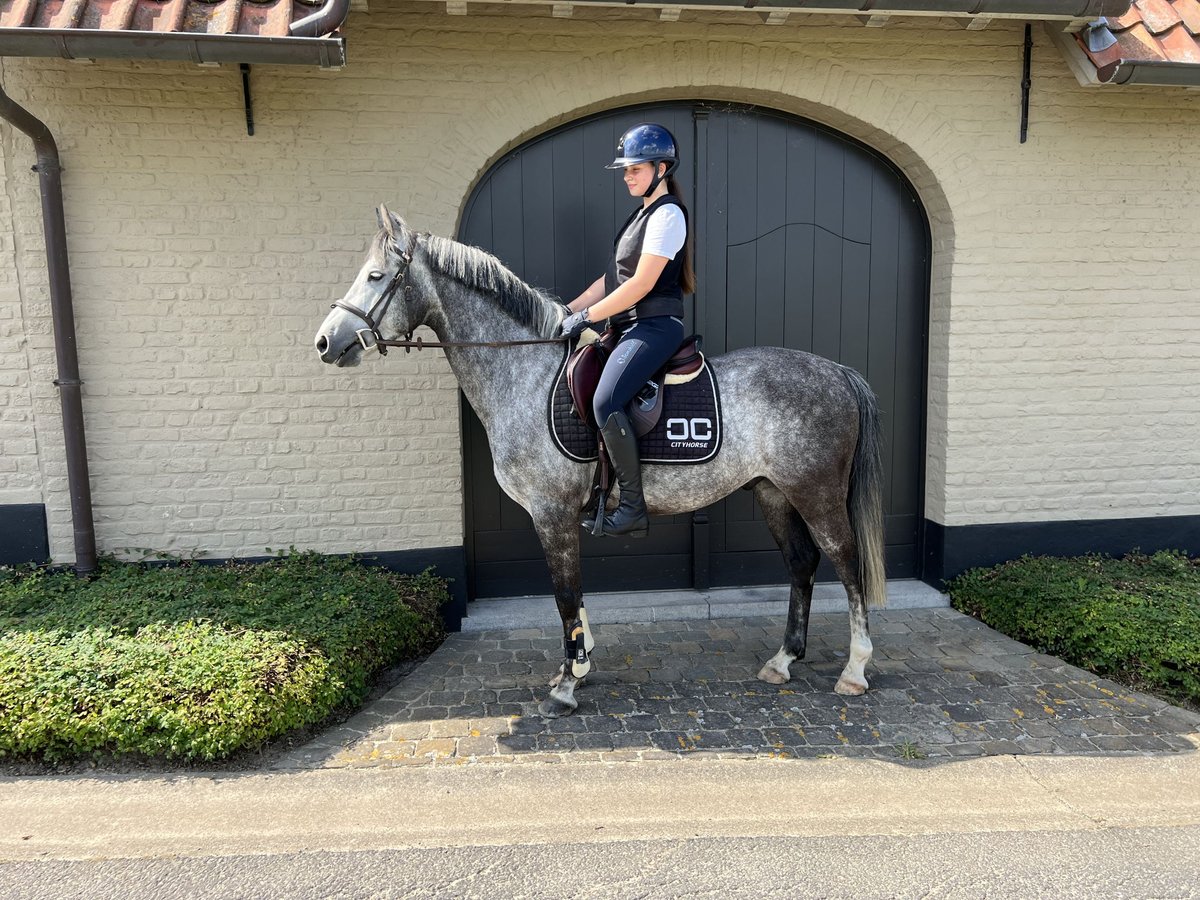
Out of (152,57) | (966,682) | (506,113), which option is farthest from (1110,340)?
(152,57)

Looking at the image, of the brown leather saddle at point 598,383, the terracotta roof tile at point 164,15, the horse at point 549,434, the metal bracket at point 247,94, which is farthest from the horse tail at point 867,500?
the metal bracket at point 247,94

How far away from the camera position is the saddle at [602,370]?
3.81 metres

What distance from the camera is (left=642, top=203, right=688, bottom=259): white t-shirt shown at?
361 centimetres

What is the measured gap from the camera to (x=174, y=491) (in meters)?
4.99

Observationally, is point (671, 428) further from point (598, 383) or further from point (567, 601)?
point (567, 601)

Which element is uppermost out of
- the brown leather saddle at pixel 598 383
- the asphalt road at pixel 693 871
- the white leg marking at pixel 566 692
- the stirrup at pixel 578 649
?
the brown leather saddle at pixel 598 383

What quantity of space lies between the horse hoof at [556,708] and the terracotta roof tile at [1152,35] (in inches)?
185

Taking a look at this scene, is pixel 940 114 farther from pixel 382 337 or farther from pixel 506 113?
pixel 382 337

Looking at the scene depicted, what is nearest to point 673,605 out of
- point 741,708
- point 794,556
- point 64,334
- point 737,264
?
point 794,556

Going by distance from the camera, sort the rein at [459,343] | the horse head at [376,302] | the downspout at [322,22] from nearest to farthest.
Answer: the horse head at [376,302]
the rein at [459,343]
the downspout at [322,22]

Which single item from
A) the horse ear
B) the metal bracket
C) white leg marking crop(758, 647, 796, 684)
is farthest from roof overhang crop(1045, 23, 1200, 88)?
the metal bracket

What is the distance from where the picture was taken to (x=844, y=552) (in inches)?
164

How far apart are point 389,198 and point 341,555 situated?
226cm

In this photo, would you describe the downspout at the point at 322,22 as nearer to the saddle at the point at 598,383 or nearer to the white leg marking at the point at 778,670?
the saddle at the point at 598,383
